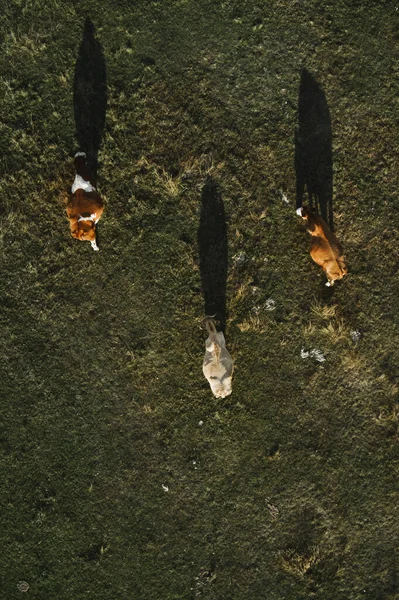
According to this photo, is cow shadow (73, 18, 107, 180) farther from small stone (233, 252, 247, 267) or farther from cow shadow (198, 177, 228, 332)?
small stone (233, 252, 247, 267)

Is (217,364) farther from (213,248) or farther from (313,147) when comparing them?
(313,147)

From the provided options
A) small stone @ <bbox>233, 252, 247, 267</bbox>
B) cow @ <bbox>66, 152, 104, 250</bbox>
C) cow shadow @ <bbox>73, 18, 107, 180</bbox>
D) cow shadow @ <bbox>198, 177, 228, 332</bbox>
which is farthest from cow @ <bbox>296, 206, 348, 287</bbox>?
cow shadow @ <bbox>73, 18, 107, 180</bbox>

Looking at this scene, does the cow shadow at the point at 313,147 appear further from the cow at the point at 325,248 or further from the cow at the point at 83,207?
the cow at the point at 83,207

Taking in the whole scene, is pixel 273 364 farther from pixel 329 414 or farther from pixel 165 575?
pixel 165 575

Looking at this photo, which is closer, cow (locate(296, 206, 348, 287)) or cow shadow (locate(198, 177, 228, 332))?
cow (locate(296, 206, 348, 287))

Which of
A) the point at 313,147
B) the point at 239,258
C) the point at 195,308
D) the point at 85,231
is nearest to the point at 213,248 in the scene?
the point at 239,258

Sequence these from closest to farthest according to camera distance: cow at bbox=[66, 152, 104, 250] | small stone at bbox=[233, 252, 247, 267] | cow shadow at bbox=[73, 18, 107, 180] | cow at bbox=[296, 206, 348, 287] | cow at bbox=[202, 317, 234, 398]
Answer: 1. cow at bbox=[66, 152, 104, 250]
2. cow at bbox=[296, 206, 348, 287]
3. cow at bbox=[202, 317, 234, 398]
4. cow shadow at bbox=[73, 18, 107, 180]
5. small stone at bbox=[233, 252, 247, 267]
